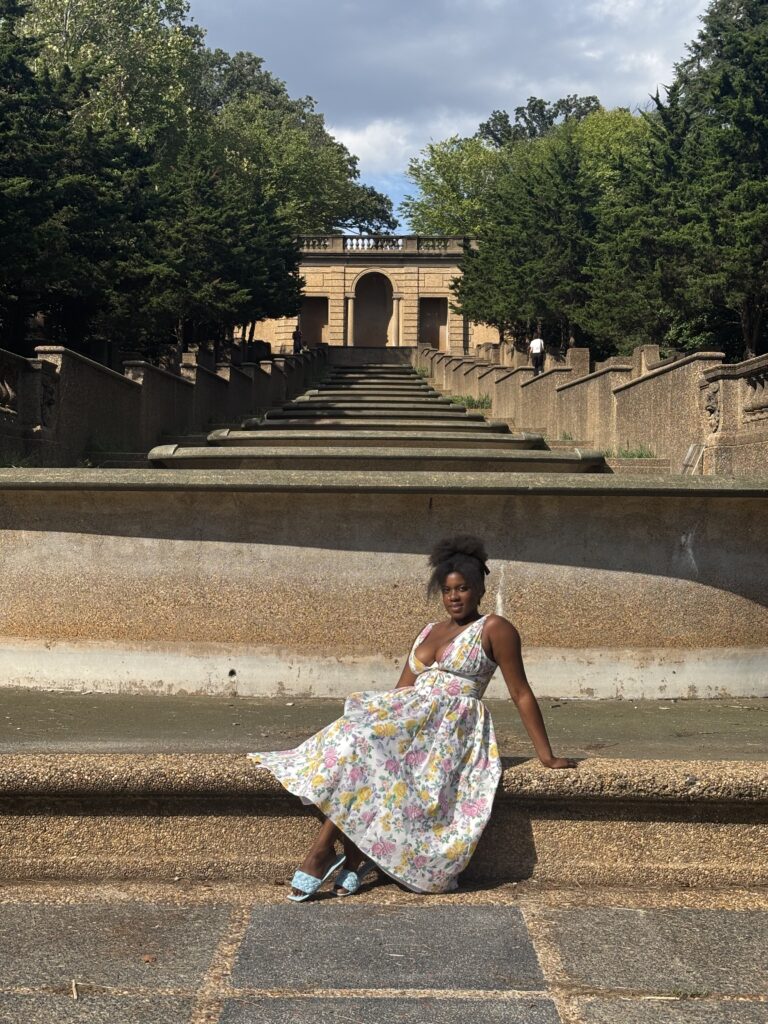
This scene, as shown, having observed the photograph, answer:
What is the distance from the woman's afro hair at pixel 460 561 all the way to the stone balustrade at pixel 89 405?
981 centimetres

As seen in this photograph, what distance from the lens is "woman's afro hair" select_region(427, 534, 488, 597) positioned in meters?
5.06

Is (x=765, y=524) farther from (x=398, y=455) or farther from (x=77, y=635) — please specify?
(x=77, y=635)

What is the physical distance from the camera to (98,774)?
4629 mm

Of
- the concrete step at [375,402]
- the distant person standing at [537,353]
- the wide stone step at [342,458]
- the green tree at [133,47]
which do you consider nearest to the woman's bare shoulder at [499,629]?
the wide stone step at [342,458]

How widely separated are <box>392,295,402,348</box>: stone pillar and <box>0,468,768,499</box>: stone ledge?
65.4 metres

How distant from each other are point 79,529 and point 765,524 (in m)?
4.27

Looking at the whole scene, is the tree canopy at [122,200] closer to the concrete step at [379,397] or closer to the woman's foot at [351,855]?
the concrete step at [379,397]

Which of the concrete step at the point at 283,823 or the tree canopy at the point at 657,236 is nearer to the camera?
the concrete step at the point at 283,823

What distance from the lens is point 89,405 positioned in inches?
664

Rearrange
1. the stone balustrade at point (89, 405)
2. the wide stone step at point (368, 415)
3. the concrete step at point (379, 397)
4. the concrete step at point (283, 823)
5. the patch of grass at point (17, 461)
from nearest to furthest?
the concrete step at point (283, 823)
the patch of grass at point (17, 461)
the stone balustrade at point (89, 405)
the wide stone step at point (368, 415)
the concrete step at point (379, 397)

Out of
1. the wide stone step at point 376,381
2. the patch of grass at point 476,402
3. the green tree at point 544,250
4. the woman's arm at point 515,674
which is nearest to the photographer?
the woman's arm at point 515,674

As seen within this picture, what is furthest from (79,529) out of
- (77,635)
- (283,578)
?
(283,578)

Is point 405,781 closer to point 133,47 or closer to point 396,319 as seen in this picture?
point 133,47

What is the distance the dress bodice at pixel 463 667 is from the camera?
4.89 meters
